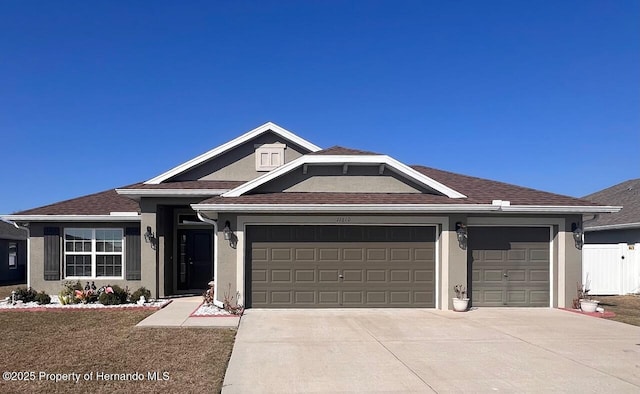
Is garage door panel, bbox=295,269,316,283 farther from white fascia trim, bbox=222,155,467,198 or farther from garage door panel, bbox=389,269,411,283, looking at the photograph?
white fascia trim, bbox=222,155,467,198

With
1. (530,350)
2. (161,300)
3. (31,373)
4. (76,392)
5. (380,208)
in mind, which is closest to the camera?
(76,392)

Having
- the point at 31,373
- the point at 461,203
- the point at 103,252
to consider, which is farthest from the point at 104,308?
the point at 461,203

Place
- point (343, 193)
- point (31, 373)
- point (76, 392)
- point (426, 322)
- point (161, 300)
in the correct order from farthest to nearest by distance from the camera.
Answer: point (161, 300) → point (343, 193) → point (426, 322) → point (31, 373) → point (76, 392)

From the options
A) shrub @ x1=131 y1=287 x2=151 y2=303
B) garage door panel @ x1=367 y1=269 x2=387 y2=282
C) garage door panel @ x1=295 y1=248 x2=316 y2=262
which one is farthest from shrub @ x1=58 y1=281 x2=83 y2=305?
garage door panel @ x1=367 y1=269 x2=387 y2=282

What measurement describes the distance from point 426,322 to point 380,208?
3.09 meters

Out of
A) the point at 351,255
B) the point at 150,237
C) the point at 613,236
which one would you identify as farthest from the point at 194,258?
the point at 613,236

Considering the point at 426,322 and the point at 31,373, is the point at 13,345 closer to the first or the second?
the point at 31,373

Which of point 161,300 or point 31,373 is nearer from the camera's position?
point 31,373

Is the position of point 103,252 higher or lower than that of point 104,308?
higher

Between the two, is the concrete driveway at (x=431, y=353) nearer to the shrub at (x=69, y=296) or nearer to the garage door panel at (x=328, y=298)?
the garage door panel at (x=328, y=298)

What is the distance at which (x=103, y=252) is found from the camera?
49.7 feet

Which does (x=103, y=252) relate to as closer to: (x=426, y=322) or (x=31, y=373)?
(x=31, y=373)

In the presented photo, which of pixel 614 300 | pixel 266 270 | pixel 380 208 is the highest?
pixel 380 208

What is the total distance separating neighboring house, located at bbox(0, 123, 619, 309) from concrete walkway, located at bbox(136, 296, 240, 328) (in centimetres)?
113
